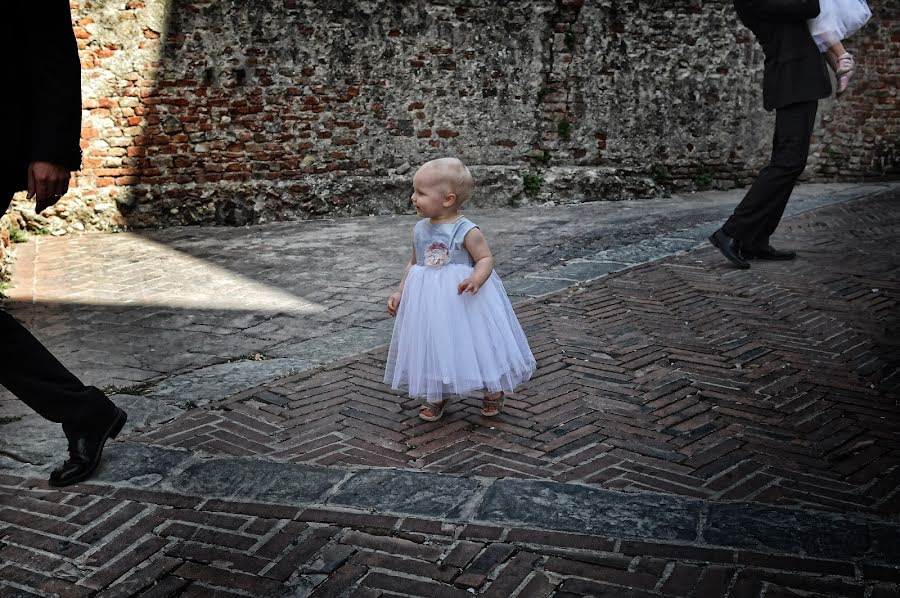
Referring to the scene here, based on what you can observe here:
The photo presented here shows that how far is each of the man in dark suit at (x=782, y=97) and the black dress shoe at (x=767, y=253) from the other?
0.15 metres

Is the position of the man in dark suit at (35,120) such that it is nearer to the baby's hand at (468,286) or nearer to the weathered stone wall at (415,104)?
the baby's hand at (468,286)

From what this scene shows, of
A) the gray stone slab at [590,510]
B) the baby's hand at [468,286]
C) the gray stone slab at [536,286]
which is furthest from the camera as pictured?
the gray stone slab at [536,286]

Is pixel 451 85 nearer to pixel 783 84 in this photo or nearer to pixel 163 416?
pixel 783 84

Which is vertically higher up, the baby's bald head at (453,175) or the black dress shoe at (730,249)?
the baby's bald head at (453,175)

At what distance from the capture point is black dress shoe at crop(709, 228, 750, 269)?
222 inches

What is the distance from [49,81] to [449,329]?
1.56 m

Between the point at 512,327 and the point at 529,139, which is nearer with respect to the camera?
the point at 512,327

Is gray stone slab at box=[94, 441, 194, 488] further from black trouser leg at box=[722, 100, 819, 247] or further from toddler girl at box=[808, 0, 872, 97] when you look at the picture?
toddler girl at box=[808, 0, 872, 97]

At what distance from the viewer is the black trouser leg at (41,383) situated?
274 centimetres

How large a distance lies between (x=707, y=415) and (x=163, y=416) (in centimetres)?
214

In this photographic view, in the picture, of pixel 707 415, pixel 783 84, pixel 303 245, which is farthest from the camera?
pixel 303 245

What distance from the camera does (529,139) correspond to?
8.90 m

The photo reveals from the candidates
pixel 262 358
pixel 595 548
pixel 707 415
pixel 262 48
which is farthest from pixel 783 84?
pixel 262 48

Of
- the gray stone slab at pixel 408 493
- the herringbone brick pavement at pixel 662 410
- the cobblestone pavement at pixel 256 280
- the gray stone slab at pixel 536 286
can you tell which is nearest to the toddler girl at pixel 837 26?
the herringbone brick pavement at pixel 662 410
